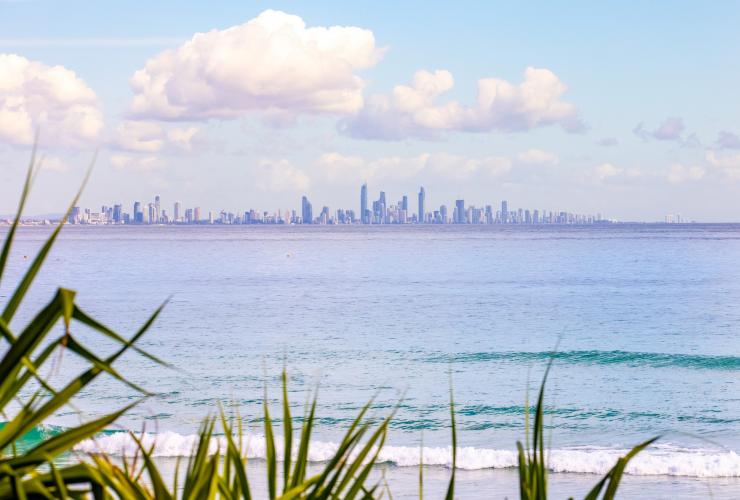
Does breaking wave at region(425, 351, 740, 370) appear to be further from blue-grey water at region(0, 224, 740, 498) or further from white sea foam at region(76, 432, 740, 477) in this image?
white sea foam at region(76, 432, 740, 477)

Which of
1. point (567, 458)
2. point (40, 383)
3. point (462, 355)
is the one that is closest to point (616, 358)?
point (462, 355)

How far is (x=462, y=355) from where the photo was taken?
90.4ft

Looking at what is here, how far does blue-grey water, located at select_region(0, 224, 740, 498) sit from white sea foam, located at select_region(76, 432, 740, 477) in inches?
1.8

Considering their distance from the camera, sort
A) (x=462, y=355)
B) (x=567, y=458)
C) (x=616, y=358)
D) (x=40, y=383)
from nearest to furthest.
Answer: (x=40, y=383), (x=567, y=458), (x=616, y=358), (x=462, y=355)

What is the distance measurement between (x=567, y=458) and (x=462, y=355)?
1302cm

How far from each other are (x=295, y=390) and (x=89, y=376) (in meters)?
20.7

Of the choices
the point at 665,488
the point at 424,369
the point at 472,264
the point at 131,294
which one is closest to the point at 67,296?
the point at 665,488

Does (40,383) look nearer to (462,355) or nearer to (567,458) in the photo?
(567,458)

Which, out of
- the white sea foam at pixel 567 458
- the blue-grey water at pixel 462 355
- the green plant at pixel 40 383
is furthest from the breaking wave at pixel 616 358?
the green plant at pixel 40 383

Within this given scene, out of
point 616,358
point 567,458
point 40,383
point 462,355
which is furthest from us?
point 462,355

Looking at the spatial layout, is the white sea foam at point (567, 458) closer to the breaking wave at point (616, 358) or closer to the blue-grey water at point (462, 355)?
the blue-grey water at point (462, 355)

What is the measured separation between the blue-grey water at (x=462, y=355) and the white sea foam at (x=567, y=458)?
0.04m

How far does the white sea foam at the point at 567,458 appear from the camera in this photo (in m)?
13.6

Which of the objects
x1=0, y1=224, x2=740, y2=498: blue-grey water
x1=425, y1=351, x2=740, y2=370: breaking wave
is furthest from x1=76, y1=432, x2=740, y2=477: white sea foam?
x1=425, y1=351, x2=740, y2=370: breaking wave
